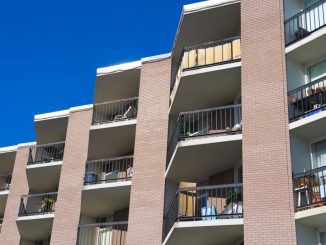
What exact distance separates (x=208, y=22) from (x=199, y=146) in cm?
558

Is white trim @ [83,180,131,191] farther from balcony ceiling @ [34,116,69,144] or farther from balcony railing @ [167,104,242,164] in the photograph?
balcony ceiling @ [34,116,69,144]

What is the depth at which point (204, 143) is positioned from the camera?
67.7 feet

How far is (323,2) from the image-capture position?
822 inches

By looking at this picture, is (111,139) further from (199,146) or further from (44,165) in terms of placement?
(199,146)

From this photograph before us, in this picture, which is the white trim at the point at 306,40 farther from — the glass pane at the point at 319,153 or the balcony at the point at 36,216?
the balcony at the point at 36,216

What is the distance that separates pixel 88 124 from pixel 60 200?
12.6ft

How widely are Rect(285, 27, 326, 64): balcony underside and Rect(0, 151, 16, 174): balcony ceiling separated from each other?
18.9 meters

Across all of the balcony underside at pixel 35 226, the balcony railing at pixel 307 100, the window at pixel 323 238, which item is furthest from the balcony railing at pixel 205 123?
the balcony underside at pixel 35 226

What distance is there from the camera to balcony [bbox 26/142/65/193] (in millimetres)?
29828

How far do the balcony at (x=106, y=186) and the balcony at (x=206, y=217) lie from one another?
3.66m

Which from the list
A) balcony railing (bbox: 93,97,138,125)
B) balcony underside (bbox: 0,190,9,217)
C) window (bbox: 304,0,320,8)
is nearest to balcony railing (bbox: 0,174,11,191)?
balcony underside (bbox: 0,190,9,217)

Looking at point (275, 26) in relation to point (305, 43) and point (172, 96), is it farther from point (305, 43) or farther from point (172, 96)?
point (172, 96)

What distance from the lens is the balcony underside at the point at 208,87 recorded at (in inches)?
863

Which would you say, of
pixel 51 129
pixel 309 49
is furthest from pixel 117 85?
pixel 309 49
